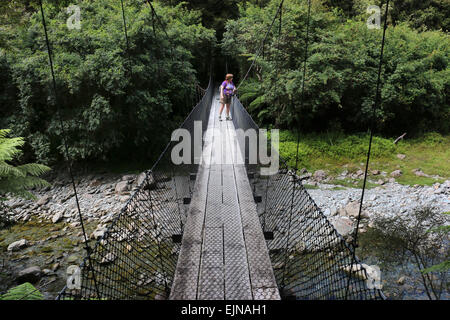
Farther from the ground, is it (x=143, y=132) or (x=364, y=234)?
(x=143, y=132)

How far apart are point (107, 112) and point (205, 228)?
3543mm

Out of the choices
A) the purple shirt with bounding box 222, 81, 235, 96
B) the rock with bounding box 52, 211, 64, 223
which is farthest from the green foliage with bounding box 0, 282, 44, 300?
the purple shirt with bounding box 222, 81, 235, 96

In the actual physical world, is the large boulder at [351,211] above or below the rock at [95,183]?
above

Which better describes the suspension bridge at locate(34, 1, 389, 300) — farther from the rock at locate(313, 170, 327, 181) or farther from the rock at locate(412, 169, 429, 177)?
the rock at locate(412, 169, 429, 177)

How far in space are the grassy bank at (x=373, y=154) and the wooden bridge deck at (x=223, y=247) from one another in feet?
10.7

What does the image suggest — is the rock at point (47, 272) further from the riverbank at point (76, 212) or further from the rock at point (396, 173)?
the rock at point (396, 173)

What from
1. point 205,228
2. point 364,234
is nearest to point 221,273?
point 205,228

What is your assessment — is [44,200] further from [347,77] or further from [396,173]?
[396,173]

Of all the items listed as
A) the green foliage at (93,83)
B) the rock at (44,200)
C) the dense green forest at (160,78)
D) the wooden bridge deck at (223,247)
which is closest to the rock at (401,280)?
the wooden bridge deck at (223,247)

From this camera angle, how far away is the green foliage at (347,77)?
598 centimetres

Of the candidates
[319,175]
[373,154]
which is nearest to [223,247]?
[319,175]

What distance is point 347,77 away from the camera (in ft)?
20.0

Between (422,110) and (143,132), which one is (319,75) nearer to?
(422,110)

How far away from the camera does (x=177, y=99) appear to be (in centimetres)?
601
